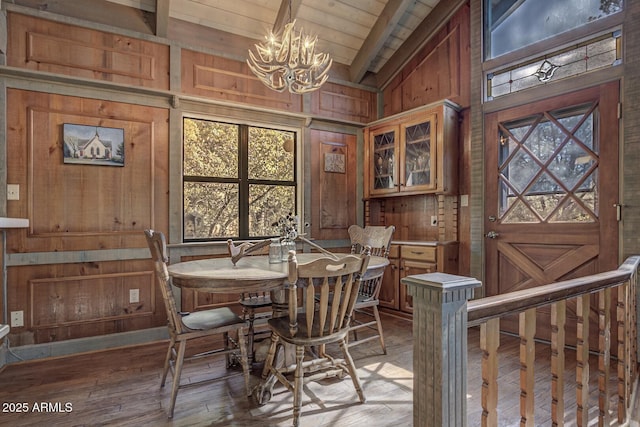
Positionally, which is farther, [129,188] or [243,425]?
[129,188]

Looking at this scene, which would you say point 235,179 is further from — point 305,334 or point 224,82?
point 305,334

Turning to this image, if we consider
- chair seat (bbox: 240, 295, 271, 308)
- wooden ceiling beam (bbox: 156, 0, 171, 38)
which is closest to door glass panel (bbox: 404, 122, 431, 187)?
chair seat (bbox: 240, 295, 271, 308)

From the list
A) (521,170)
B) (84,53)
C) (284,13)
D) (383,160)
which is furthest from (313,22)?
(521,170)

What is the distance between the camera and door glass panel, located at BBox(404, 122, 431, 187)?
379 centimetres

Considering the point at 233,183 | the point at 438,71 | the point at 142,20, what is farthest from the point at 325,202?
the point at 142,20

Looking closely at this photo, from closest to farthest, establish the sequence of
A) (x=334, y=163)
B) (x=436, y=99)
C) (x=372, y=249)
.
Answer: (x=372, y=249)
(x=436, y=99)
(x=334, y=163)

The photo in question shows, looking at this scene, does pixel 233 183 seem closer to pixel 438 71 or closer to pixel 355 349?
pixel 355 349

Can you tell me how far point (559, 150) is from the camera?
3.00m

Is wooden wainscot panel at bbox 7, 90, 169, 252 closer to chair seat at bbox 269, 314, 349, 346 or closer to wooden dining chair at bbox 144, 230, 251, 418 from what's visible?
wooden dining chair at bbox 144, 230, 251, 418

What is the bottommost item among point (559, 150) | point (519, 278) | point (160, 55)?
point (519, 278)

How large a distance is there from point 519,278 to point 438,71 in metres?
2.45

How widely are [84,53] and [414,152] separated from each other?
3376mm

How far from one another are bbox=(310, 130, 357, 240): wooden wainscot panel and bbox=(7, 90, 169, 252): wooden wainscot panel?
1.71 metres

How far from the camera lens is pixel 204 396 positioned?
2.21m
